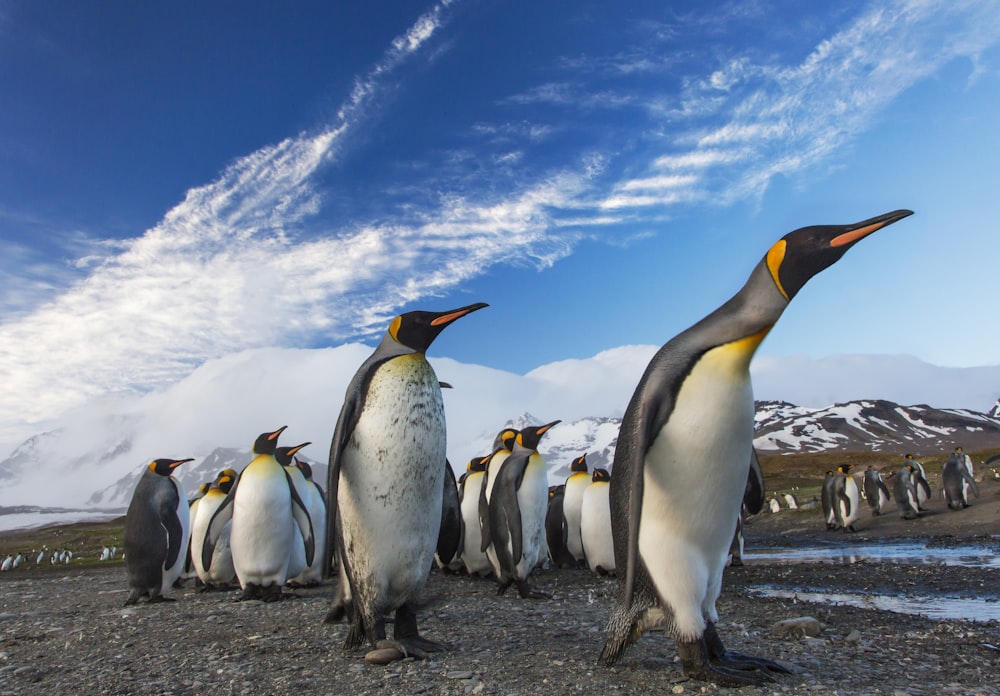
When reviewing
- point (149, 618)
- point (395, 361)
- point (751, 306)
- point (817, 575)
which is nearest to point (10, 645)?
point (149, 618)

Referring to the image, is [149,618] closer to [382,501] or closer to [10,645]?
[10,645]

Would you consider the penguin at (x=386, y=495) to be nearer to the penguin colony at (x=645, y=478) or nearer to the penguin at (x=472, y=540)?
the penguin colony at (x=645, y=478)

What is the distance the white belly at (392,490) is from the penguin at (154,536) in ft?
15.1

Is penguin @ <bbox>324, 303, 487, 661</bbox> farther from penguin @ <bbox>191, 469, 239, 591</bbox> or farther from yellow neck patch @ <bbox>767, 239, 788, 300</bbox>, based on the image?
penguin @ <bbox>191, 469, 239, 591</bbox>

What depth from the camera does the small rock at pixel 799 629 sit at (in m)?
4.48

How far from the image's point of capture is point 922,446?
302ft

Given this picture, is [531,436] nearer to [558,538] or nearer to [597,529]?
[597,529]

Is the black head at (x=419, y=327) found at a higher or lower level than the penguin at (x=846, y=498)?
higher

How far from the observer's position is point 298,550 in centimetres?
770

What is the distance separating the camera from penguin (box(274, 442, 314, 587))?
299 inches

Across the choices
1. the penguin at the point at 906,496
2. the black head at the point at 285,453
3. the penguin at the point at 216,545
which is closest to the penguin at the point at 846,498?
the penguin at the point at 906,496

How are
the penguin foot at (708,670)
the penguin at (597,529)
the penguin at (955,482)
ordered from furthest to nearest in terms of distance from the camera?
the penguin at (955,482), the penguin at (597,529), the penguin foot at (708,670)

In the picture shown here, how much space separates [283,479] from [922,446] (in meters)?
104

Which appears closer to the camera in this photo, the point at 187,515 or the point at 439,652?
the point at 439,652
